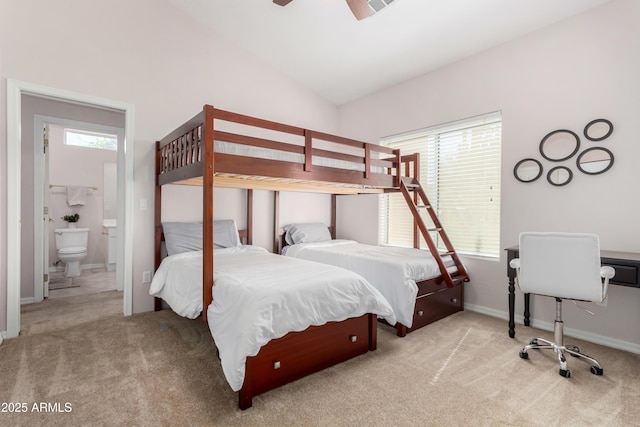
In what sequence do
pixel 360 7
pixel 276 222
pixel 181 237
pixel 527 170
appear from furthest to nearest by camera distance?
pixel 276 222
pixel 181 237
pixel 527 170
pixel 360 7

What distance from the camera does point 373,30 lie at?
3.18 m

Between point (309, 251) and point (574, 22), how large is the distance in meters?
3.38

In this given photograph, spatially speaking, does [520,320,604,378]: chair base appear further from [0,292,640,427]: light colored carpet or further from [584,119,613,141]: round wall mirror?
[584,119,613,141]: round wall mirror

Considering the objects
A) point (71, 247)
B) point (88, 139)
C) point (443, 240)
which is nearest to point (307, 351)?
point (443, 240)

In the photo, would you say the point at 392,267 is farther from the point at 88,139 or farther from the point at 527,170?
the point at 88,139

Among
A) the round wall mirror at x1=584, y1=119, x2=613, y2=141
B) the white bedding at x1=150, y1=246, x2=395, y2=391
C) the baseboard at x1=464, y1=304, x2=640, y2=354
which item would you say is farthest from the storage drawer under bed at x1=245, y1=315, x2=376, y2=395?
the round wall mirror at x1=584, y1=119, x2=613, y2=141

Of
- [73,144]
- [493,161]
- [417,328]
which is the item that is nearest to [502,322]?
[417,328]

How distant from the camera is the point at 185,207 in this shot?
11.5ft

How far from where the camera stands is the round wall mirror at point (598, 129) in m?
2.52

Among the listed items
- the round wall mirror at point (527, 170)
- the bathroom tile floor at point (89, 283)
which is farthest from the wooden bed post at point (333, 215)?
the bathroom tile floor at point (89, 283)

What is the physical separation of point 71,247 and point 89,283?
0.79 meters

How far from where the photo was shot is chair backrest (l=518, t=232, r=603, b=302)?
1.95 metres

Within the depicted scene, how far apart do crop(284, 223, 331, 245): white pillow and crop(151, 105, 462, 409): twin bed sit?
1176 mm

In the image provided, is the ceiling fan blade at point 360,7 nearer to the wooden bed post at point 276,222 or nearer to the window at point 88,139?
the wooden bed post at point 276,222
